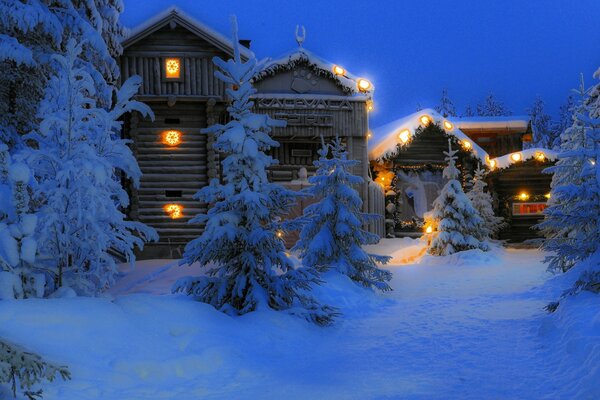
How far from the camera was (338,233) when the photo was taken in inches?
516

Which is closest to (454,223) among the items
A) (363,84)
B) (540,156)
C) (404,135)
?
(404,135)

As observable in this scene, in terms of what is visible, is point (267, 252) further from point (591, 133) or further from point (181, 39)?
point (181, 39)

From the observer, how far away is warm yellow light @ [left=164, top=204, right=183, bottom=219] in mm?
22391

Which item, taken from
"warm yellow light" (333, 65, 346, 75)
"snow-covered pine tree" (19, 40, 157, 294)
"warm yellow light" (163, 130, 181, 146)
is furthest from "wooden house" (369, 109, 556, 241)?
"snow-covered pine tree" (19, 40, 157, 294)

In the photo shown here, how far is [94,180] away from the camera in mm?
8039

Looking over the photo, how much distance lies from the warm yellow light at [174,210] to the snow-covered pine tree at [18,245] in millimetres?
15458

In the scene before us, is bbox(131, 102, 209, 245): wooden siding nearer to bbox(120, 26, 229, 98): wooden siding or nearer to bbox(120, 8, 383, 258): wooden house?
bbox(120, 8, 383, 258): wooden house

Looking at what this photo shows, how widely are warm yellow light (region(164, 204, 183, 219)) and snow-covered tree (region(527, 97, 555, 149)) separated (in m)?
41.7

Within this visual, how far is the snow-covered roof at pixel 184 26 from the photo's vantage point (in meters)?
21.8

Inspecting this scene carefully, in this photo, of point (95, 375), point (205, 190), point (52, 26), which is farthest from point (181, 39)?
point (95, 375)

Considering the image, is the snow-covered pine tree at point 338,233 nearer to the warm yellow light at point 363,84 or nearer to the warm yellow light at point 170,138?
the warm yellow light at point 170,138

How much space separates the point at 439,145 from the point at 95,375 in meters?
25.9

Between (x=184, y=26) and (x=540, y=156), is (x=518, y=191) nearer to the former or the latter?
(x=540, y=156)

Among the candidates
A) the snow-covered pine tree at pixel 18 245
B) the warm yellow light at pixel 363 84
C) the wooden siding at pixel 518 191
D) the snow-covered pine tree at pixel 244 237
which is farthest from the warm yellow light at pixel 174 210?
the wooden siding at pixel 518 191
